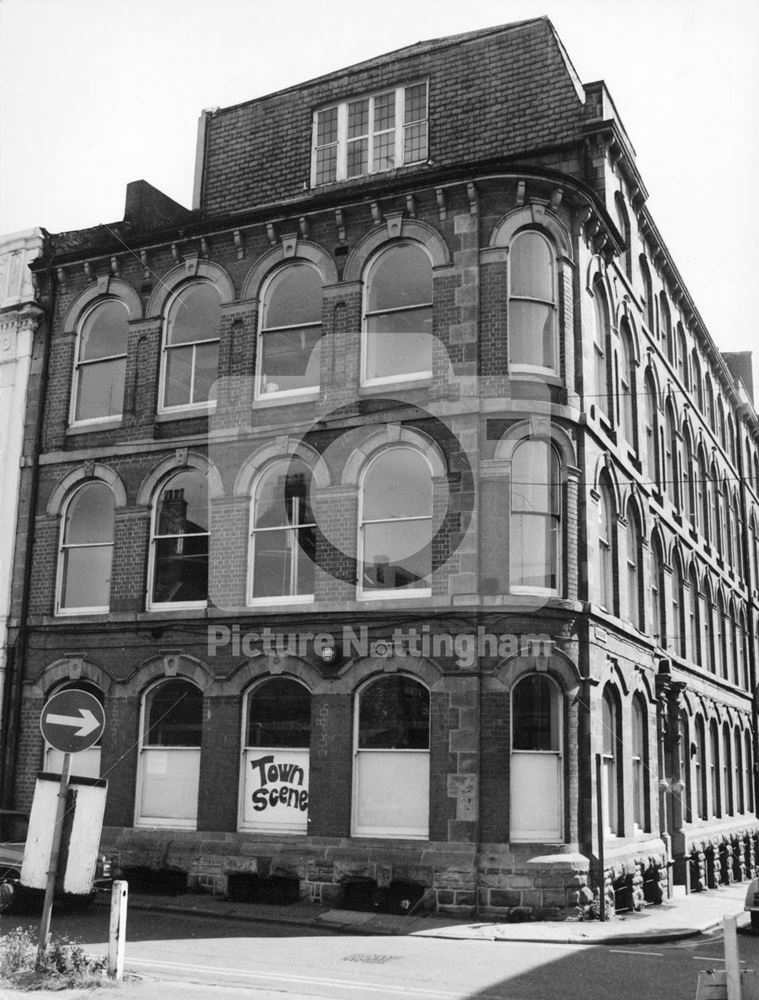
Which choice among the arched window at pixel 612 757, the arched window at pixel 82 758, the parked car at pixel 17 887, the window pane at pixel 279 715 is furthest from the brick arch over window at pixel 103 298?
the arched window at pixel 612 757

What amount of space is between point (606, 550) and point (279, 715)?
6599 mm

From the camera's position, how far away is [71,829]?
1030cm

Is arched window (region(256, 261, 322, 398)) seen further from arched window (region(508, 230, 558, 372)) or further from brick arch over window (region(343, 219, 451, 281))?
arched window (region(508, 230, 558, 372))

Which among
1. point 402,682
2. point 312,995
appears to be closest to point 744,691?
point 402,682

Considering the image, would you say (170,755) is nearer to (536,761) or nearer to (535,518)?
(536,761)

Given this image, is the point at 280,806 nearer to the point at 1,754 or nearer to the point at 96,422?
the point at 1,754


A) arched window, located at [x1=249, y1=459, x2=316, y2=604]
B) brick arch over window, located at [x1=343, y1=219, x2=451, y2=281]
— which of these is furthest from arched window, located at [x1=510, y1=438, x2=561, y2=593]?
brick arch over window, located at [x1=343, y1=219, x2=451, y2=281]

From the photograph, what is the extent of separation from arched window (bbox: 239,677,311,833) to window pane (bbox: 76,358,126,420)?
21.4 feet

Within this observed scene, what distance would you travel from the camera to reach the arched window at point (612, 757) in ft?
60.1

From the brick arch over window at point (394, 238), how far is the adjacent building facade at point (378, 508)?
55 mm

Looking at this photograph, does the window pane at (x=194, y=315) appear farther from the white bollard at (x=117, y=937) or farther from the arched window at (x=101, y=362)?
the white bollard at (x=117, y=937)

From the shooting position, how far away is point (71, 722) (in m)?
10.4

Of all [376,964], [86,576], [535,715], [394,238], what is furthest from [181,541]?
[376,964]

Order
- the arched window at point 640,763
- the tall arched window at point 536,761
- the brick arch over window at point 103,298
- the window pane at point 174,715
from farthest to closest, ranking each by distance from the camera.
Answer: the brick arch over window at point 103,298, the arched window at point 640,763, the window pane at point 174,715, the tall arched window at point 536,761
